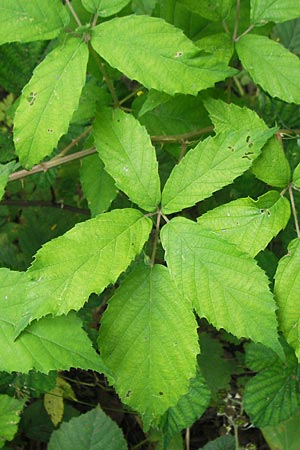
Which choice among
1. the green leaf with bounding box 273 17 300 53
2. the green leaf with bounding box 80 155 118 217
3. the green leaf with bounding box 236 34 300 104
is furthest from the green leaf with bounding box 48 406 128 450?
the green leaf with bounding box 273 17 300 53

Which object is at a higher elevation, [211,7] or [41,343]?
[211,7]

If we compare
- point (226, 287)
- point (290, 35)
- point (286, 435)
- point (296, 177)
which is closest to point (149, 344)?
point (226, 287)

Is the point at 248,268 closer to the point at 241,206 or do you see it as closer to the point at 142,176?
the point at 241,206

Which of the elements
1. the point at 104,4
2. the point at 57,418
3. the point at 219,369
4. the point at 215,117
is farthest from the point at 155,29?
the point at 57,418

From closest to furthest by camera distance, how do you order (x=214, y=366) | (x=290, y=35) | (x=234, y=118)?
(x=234, y=118), (x=214, y=366), (x=290, y=35)

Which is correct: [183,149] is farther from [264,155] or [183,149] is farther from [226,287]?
[226,287]

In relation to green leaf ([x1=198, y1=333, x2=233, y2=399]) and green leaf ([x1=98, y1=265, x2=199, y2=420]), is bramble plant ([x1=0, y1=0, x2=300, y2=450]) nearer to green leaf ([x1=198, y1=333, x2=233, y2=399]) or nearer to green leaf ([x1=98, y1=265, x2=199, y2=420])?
green leaf ([x1=98, y1=265, x2=199, y2=420])
